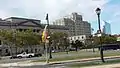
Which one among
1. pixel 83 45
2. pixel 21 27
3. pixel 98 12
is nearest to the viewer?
pixel 98 12

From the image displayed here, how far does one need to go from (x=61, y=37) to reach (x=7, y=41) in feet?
125

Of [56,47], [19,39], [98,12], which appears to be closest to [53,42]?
[56,47]

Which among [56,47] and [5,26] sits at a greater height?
[5,26]

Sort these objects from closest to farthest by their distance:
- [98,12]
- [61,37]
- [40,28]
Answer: [98,12], [61,37], [40,28]

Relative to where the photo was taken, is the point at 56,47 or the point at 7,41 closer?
the point at 7,41

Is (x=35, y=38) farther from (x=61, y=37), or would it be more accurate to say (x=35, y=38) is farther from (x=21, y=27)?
(x=21, y=27)

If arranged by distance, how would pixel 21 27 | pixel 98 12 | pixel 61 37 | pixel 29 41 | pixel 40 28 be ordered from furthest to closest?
pixel 40 28 < pixel 21 27 < pixel 61 37 < pixel 29 41 < pixel 98 12

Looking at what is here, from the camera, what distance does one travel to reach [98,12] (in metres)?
29.8

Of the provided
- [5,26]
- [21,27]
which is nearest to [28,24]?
[21,27]

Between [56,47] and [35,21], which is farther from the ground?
[35,21]

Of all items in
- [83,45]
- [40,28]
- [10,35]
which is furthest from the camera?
[83,45]

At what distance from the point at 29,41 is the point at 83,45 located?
64.5 m

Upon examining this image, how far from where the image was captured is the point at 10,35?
3991 inches

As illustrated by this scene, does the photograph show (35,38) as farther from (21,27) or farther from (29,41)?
(21,27)
